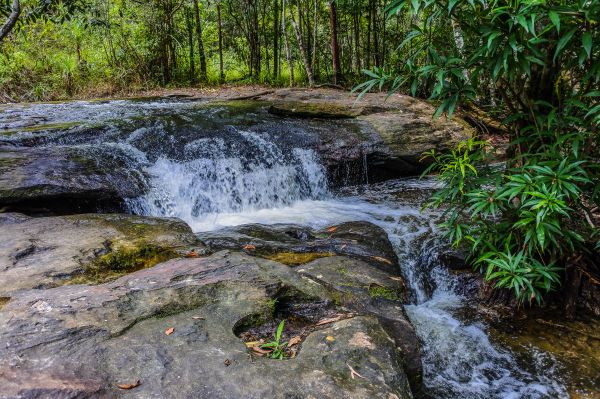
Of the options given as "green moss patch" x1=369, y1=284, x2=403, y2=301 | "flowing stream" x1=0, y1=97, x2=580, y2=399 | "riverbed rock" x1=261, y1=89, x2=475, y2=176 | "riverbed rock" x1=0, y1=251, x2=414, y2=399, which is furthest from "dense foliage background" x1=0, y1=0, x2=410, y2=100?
"riverbed rock" x1=0, y1=251, x2=414, y2=399

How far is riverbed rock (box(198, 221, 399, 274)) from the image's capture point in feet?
13.4

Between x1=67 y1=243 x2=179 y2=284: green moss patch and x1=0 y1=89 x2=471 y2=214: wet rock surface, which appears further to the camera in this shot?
x1=0 y1=89 x2=471 y2=214: wet rock surface

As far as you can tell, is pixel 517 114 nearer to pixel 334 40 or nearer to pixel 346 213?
pixel 346 213

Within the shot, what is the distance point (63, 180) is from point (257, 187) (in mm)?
2897

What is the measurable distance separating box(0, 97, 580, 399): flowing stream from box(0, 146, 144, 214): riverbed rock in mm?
293

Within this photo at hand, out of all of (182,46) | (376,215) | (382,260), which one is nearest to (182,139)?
(376,215)

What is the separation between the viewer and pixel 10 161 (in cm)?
566

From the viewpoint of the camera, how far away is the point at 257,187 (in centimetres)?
720

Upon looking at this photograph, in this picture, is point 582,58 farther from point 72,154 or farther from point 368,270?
point 72,154

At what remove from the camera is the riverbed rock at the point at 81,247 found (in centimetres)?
317

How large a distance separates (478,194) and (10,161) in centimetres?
577

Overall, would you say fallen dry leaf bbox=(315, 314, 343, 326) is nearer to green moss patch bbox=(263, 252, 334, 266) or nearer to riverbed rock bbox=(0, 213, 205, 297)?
green moss patch bbox=(263, 252, 334, 266)

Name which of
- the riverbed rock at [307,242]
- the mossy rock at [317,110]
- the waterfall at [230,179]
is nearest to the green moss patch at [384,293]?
the riverbed rock at [307,242]

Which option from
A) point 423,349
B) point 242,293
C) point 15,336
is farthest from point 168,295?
point 423,349
